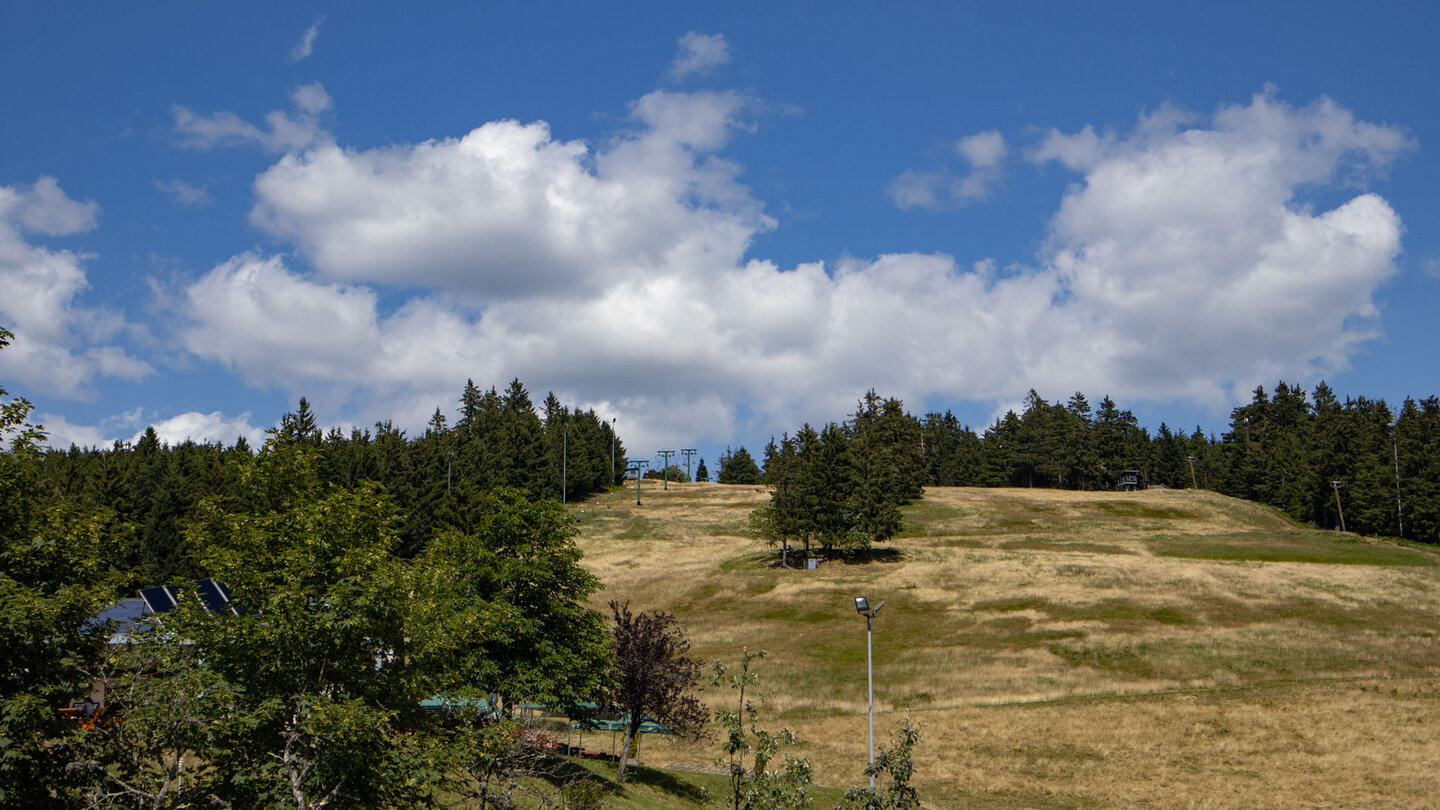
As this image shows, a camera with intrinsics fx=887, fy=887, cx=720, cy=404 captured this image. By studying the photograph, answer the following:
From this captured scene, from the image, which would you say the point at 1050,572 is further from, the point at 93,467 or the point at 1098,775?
the point at 93,467

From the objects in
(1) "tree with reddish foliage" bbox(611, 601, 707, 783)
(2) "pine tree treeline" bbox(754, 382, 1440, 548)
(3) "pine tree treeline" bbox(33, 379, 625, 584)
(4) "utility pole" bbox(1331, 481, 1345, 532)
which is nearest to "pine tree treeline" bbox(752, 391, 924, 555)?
(2) "pine tree treeline" bbox(754, 382, 1440, 548)

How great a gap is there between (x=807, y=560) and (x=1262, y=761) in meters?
55.0

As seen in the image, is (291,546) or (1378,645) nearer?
(291,546)

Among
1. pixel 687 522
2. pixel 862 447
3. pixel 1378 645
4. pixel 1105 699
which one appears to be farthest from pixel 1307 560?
pixel 687 522

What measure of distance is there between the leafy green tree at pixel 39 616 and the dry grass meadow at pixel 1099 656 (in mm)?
29619

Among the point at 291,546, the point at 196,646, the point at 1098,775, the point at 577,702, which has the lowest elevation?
the point at 1098,775

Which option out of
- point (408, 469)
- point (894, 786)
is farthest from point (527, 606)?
point (408, 469)

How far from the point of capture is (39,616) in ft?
52.6

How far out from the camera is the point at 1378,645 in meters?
55.8

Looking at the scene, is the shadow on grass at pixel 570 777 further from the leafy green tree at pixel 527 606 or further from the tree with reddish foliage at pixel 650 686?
the tree with reddish foliage at pixel 650 686

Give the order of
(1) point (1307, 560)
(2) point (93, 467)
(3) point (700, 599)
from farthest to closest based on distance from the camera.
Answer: (2) point (93, 467) → (1) point (1307, 560) → (3) point (700, 599)

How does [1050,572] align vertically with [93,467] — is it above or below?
below

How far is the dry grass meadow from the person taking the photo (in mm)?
38469

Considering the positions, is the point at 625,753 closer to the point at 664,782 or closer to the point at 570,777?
the point at 664,782
